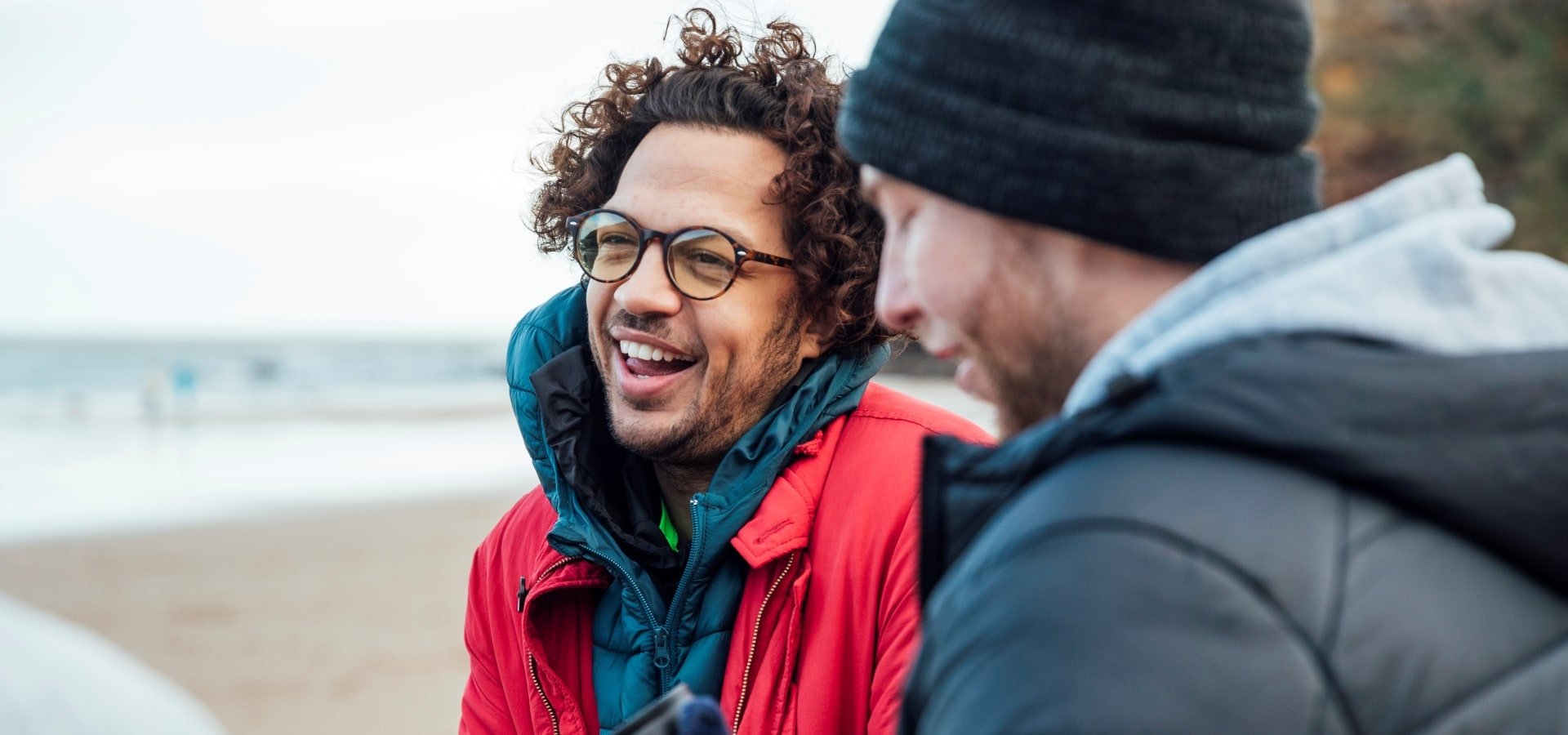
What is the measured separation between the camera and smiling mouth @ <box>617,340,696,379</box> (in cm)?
272

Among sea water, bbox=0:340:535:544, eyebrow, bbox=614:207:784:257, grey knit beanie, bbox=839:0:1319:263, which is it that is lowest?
sea water, bbox=0:340:535:544

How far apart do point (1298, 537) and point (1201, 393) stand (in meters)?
0.14

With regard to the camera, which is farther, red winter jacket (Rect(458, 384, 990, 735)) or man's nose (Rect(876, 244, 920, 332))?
red winter jacket (Rect(458, 384, 990, 735))

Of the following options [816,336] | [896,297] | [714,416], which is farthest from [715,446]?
[896,297]

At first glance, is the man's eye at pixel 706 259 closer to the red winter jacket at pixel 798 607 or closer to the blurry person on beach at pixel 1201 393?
the red winter jacket at pixel 798 607

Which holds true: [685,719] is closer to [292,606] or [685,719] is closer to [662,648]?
[662,648]

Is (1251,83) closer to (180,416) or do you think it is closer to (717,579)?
(717,579)

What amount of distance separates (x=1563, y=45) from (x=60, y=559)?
63.8ft

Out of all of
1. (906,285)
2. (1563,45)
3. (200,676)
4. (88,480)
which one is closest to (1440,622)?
(906,285)

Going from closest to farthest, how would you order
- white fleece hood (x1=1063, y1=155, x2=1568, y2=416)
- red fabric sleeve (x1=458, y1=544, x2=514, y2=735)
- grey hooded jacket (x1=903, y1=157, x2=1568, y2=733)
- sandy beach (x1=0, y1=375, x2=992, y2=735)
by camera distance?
grey hooded jacket (x1=903, y1=157, x2=1568, y2=733)
white fleece hood (x1=1063, y1=155, x2=1568, y2=416)
red fabric sleeve (x1=458, y1=544, x2=514, y2=735)
sandy beach (x1=0, y1=375, x2=992, y2=735)

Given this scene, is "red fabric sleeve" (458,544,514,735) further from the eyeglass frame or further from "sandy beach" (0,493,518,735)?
"sandy beach" (0,493,518,735)

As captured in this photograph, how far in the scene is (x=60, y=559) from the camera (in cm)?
1068

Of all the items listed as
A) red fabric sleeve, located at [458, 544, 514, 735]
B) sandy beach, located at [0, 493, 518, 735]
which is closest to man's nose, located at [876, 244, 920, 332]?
red fabric sleeve, located at [458, 544, 514, 735]

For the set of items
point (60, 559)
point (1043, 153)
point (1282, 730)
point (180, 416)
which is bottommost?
point (180, 416)
